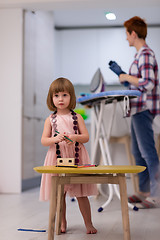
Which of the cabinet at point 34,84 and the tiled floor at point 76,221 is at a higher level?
the cabinet at point 34,84

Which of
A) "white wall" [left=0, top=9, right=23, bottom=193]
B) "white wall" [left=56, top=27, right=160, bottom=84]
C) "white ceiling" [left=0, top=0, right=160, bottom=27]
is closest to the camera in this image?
"white ceiling" [left=0, top=0, right=160, bottom=27]

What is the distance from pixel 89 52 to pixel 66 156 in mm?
4222

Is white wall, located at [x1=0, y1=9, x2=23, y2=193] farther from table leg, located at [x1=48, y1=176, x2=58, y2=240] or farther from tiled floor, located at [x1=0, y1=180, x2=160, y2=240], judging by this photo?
table leg, located at [x1=48, y1=176, x2=58, y2=240]

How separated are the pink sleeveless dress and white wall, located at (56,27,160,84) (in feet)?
13.1

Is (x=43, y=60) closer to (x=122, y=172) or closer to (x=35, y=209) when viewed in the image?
(x=35, y=209)

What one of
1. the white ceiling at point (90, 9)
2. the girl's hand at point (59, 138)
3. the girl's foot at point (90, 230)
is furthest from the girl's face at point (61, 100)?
the white ceiling at point (90, 9)

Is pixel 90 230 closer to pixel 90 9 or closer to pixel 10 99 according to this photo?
pixel 10 99

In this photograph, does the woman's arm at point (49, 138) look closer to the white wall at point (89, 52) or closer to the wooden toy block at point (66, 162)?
the wooden toy block at point (66, 162)

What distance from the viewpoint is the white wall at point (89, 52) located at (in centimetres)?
550

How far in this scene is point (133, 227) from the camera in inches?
68.1

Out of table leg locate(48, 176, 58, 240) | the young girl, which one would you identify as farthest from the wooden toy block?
the young girl

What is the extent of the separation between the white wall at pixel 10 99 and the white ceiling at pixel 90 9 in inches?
8.2

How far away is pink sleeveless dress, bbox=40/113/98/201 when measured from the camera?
1.56m

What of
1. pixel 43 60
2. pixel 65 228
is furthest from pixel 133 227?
pixel 43 60
